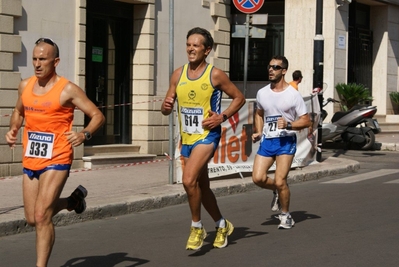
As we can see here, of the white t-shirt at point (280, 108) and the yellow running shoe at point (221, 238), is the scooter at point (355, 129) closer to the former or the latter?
the white t-shirt at point (280, 108)

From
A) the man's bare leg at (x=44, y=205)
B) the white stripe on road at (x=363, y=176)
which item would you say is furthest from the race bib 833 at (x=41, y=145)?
the white stripe on road at (x=363, y=176)

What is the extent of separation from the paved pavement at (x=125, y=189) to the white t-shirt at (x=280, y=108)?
88.9 inches

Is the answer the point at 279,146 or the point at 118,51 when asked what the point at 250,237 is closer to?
the point at 279,146

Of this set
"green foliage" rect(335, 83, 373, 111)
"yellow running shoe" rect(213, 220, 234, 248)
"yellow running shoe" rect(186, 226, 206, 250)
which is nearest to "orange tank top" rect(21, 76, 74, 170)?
"yellow running shoe" rect(186, 226, 206, 250)

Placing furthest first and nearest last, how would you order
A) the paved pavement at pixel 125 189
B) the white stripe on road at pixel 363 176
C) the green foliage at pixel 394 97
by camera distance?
1. the green foliage at pixel 394 97
2. the white stripe on road at pixel 363 176
3. the paved pavement at pixel 125 189

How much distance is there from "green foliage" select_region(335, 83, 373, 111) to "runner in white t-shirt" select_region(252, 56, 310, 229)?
48.0 ft

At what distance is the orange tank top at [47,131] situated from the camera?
6.36 metres

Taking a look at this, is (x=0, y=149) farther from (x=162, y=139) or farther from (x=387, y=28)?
(x=387, y=28)

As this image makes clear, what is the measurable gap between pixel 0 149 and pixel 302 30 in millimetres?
12571

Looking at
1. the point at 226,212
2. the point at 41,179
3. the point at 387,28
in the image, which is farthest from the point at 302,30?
the point at 41,179

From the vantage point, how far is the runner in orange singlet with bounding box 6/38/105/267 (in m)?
6.29

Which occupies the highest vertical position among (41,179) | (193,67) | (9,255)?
(193,67)

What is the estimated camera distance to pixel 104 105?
16.5 meters

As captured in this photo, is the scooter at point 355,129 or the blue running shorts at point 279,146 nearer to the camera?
the blue running shorts at point 279,146
